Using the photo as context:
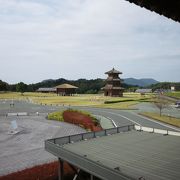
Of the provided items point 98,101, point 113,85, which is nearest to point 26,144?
point 98,101

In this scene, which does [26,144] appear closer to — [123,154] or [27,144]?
[27,144]

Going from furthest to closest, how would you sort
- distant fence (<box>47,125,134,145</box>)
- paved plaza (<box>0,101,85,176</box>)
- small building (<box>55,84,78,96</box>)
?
small building (<box>55,84,78,96</box>) < paved plaza (<box>0,101,85,176</box>) < distant fence (<box>47,125,134,145</box>)

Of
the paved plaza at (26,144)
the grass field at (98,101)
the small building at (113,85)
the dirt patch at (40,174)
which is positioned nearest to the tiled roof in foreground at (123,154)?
the dirt patch at (40,174)

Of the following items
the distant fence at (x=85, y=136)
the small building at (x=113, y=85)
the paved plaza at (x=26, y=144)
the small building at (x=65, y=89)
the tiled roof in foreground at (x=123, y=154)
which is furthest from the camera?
the small building at (x=65, y=89)

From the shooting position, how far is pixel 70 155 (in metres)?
13.7

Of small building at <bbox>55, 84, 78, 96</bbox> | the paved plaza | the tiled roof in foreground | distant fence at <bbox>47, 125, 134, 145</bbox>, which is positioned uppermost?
small building at <bbox>55, 84, 78, 96</bbox>

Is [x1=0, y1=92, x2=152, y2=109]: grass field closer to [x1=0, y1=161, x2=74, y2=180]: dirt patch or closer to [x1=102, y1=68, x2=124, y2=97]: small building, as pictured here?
[x1=102, y1=68, x2=124, y2=97]: small building

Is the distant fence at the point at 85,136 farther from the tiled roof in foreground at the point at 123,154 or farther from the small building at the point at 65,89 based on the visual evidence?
the small building at the point at 65,89

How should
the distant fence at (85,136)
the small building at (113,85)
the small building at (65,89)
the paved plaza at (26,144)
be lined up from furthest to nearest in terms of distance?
the small building at (65,89)
the small building at (113,85)
the paved plaza at (26,144)
the distant fence at (85,136)

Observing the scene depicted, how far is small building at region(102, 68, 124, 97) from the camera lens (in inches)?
3738

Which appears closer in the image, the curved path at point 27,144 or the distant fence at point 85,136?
the distant fence at point 85,136

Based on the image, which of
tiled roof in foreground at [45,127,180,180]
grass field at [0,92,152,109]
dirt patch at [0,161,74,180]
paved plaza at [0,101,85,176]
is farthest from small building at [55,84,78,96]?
dirt patch at [0,161,74,180]

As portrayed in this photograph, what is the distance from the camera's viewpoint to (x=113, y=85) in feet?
314

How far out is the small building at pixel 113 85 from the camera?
94938mm
